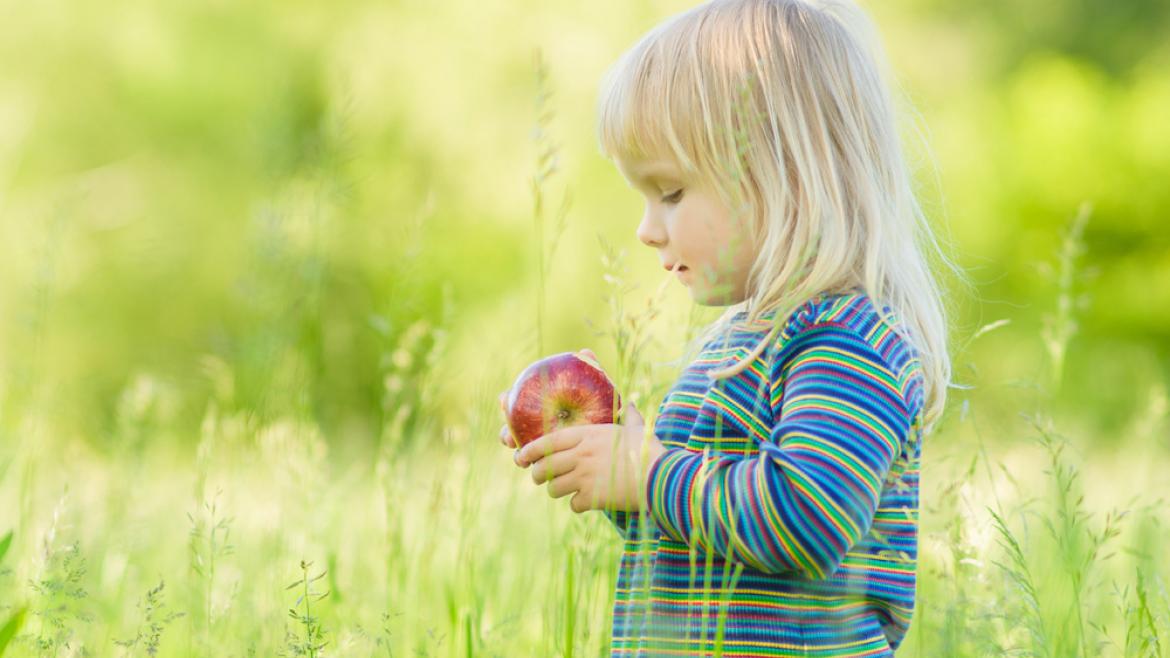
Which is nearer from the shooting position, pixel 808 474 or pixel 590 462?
pixel 808 474

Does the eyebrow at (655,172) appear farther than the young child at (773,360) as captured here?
Yes

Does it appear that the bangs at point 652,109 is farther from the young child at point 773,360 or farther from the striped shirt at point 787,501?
the striped shirt at point 787,501

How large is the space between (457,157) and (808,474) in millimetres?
10862

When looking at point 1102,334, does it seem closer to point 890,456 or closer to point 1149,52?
point 1149,52

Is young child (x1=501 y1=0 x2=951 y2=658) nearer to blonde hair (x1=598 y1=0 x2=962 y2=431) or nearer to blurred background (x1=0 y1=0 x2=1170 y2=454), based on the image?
blonde hair (x1=598 y1=0 x2=962 y2=431)

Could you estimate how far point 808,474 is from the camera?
1398mm

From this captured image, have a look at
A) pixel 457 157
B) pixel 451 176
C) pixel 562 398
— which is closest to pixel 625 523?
pixel 562 398

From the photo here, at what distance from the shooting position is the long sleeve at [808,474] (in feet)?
4.62

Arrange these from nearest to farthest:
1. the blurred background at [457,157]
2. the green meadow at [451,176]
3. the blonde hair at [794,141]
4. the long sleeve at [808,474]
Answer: the long sleeve at [808,474]
the blonde hair at [794,141]
the green meadow at [451,176]
the blurred background at [457,157]

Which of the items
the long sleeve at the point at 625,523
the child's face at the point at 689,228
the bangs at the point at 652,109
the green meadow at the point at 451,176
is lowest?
the long sleeve at the point at 625,523

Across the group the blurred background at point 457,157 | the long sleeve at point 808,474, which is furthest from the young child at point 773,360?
the blurred background at point 457,157

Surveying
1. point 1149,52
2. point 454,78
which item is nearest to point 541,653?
point 454,78

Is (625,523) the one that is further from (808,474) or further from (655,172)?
(655,172)

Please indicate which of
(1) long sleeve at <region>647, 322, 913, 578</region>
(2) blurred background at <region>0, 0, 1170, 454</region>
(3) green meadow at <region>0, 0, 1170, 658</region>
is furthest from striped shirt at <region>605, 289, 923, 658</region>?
(2) blurred background at <region>0, 0, 1170, 454</region>
